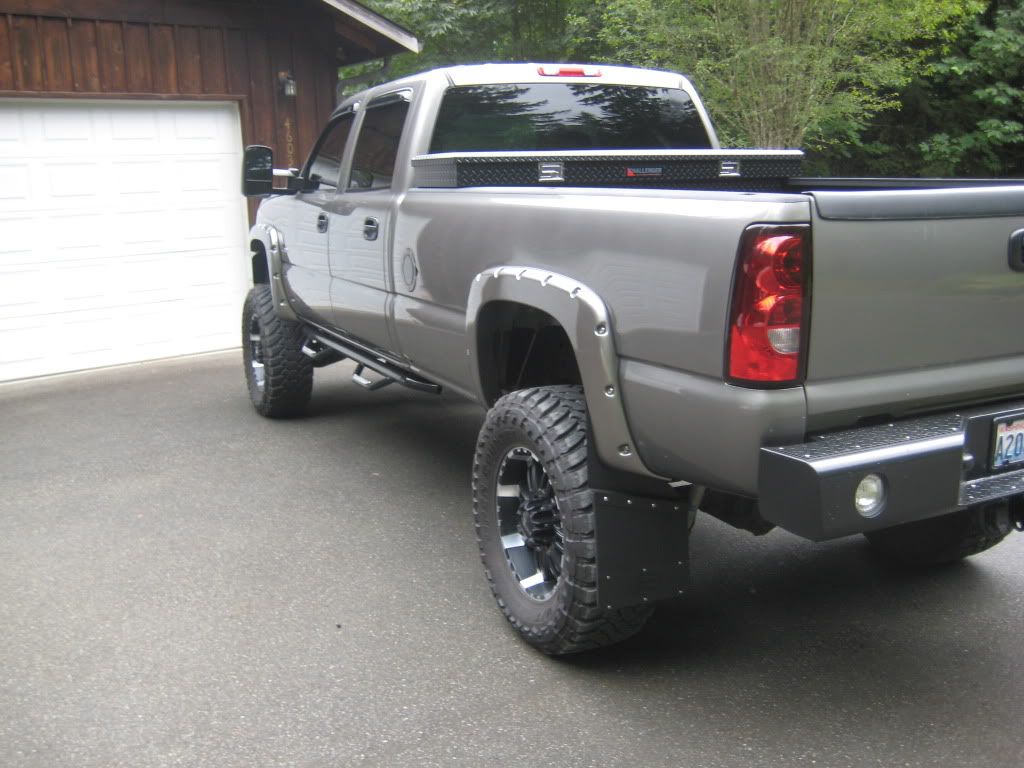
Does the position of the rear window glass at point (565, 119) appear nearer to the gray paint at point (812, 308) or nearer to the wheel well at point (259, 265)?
the gray paint at point (812, 308)

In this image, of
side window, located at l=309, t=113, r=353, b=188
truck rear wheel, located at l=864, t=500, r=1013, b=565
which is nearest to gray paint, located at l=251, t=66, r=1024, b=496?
truck rear wheel, located at l=864, t=500, r=1013, b=565

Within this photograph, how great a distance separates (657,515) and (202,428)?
4424 mm

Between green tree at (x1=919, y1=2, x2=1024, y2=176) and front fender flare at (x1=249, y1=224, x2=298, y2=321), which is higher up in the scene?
green tree at (x1=919, y1=2, x2=1024, y2=176)

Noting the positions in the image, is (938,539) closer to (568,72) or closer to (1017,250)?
(1017,250)

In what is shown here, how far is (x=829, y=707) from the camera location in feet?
10.2

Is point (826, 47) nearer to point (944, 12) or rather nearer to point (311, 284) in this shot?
point (944, 12)

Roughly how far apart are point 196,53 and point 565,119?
237 inches

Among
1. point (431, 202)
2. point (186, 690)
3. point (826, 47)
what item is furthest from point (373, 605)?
point (826, 47)

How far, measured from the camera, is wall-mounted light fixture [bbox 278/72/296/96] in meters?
10.3

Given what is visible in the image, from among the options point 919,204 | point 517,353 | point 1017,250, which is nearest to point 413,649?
point 517,353

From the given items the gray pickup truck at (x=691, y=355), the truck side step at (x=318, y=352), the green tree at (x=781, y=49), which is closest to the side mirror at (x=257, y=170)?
the truck side step at (x=318, y=352)

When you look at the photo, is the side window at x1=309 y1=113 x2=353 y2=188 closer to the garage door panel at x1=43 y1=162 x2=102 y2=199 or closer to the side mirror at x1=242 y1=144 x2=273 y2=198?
the side mirror at x1=242 y1=144 x2=273 y2=198

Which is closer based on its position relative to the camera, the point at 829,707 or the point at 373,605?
the point at 829,707

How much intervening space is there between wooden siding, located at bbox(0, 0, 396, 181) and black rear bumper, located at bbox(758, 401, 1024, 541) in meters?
8.30
